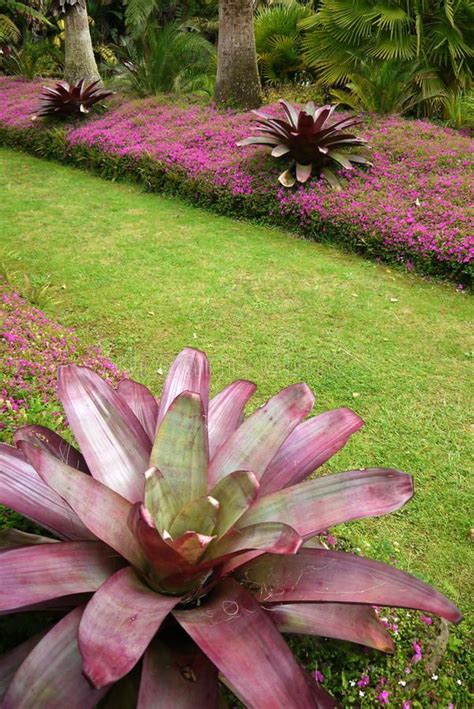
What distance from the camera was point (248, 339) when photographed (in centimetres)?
407

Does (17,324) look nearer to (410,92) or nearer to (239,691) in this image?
(239,691)

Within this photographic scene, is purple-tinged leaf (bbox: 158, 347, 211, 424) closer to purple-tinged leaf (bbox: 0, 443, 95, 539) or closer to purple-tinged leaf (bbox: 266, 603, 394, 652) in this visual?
purple-tinged leaf (bbox: 0, 443, 95, 539)

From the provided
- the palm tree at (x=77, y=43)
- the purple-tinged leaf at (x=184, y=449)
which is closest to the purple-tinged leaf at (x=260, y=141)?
the palm tree at (x=77, y=43)

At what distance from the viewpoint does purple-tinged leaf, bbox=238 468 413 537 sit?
1.31m

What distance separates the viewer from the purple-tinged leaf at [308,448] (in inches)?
59.2

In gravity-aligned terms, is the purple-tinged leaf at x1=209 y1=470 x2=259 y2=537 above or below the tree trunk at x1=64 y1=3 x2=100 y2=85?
below

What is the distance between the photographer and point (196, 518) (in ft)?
4.14

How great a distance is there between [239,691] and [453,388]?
9.79 ft

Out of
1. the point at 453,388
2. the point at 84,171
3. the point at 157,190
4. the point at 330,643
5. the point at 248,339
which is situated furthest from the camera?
the point at 84,171

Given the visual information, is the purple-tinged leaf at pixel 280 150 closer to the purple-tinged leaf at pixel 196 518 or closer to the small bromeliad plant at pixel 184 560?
the small bromeliad plant at pixel 184 560

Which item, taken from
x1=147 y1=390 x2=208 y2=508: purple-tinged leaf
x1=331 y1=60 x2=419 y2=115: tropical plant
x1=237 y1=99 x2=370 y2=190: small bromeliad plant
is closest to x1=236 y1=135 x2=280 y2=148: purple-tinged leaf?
x1=237 y1=99 x2=370 y2=190: small bromeliad plant

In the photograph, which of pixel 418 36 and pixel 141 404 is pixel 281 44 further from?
pixel 141 404

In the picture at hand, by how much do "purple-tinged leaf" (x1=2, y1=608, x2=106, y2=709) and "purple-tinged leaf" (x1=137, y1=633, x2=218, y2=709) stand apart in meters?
0.11

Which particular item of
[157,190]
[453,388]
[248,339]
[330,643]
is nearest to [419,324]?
[453,388]
